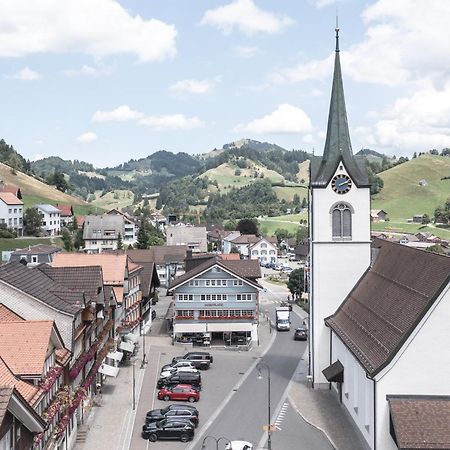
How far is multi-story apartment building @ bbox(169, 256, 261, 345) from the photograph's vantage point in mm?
69562

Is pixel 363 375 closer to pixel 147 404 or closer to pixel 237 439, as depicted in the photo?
pixel 237 439

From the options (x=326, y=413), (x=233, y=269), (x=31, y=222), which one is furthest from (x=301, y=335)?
(x=31, y=222)

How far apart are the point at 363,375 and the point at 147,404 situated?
16.8 m

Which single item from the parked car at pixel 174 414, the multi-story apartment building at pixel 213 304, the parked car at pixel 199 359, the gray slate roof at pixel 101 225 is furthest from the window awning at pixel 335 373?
the gray slate roof at pixel 101 225

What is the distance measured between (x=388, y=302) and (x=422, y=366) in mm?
6681

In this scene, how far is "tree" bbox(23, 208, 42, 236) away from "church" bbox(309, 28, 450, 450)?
95046 millimetres

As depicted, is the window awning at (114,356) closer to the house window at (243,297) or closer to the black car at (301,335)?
the house window at (243,297)

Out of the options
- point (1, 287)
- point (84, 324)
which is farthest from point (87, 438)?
point (1, 287)

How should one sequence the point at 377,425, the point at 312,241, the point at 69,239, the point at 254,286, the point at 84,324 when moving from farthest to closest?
the point at 69,239 → the point at 254,286 → the point at 312,241 → the point at 84,324 → the point at 377,425

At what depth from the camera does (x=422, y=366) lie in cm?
3372

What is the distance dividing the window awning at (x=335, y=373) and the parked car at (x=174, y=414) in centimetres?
966

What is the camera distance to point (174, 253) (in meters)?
125

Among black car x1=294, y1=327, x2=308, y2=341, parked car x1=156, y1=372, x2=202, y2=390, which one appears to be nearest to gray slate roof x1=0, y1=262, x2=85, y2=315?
parked car x1=156, y1=372, x2=202, y2=390

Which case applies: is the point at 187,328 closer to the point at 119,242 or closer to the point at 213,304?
the point at 213,304
